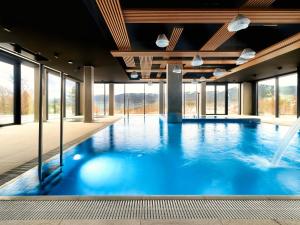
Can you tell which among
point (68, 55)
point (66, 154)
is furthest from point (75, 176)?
point (68, 55)

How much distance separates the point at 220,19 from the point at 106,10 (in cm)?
282

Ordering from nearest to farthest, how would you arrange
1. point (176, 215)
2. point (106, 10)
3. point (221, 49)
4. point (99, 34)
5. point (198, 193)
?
point (176, 215) < point (198, 193) < point (106, 10) < point (99, 34) < point (221, 49)

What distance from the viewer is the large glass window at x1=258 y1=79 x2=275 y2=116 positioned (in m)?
17.1

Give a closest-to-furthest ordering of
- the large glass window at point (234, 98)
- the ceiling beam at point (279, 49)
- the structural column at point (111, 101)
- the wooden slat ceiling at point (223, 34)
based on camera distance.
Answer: the wooden slat ceiling at point (223, 34)
the ceiling beam at point (279, 49)
the structural column at point (111, 101)
the large glass window at point (234, 98)

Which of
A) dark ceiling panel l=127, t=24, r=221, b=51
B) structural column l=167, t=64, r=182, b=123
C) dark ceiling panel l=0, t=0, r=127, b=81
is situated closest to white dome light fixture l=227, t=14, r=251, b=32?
dark ceiling panel l=127, t=24, r=221, b=51

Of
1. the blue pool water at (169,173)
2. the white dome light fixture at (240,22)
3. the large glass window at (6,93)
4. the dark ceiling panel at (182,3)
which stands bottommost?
the blue pool water at (169,173)

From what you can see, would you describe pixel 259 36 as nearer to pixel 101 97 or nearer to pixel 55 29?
pixel 55 29

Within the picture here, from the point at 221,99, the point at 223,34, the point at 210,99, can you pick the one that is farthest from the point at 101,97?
the point at 223,34

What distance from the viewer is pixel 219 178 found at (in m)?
2.99

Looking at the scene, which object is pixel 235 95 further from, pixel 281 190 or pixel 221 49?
pixel 281 190

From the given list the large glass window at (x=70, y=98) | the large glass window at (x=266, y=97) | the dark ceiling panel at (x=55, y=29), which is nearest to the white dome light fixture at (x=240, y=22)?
the dark ceiling panel at (x=55, y=29)

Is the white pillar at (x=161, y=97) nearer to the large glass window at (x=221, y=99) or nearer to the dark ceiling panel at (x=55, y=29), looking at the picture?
the large glass window at (x=221, y=99)

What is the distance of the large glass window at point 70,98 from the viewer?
1800cm

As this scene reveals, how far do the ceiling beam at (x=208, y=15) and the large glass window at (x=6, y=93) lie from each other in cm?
728
